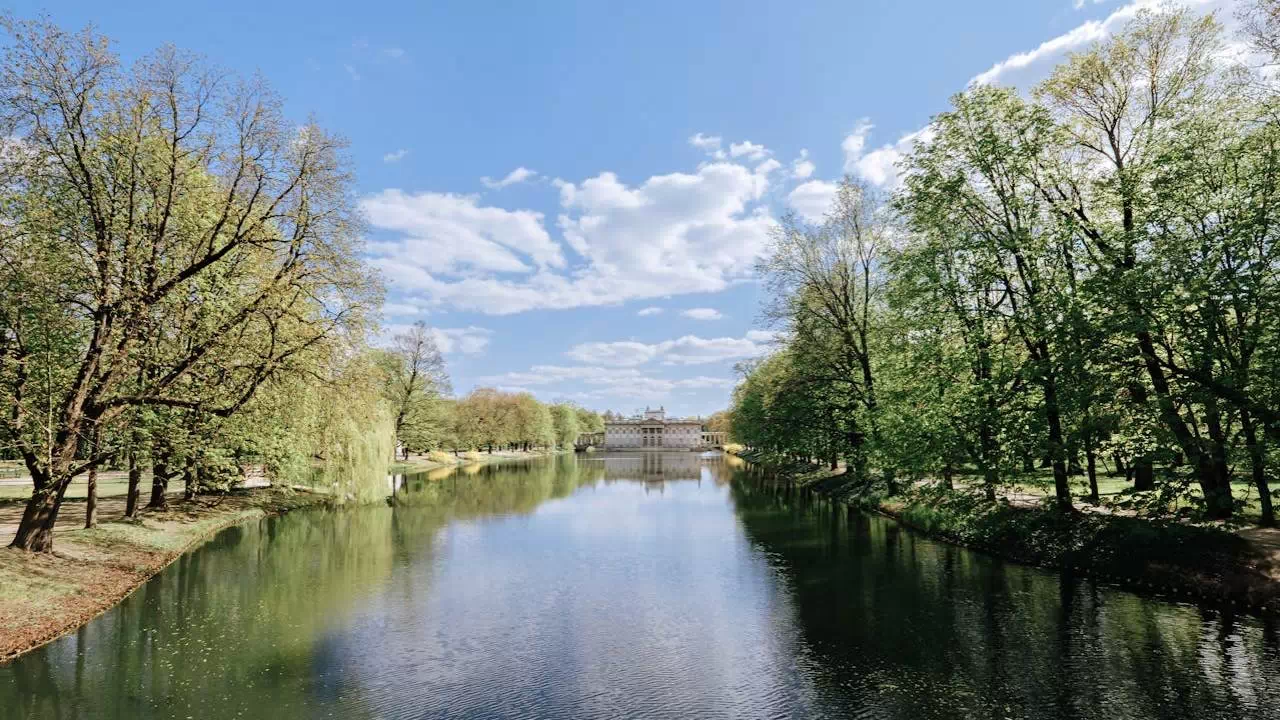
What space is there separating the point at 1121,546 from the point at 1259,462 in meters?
4.58

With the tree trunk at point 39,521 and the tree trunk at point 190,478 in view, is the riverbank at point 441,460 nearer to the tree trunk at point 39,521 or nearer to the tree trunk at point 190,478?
the tree trunk at point 190,478

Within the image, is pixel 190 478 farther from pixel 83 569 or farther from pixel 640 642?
pixel 640 642

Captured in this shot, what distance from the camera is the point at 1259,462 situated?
18484 mm

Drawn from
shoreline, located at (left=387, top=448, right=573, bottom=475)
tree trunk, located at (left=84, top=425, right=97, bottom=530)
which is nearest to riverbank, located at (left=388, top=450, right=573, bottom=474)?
shoreline, located at (left=387, top=448, right=573, bottom=475)

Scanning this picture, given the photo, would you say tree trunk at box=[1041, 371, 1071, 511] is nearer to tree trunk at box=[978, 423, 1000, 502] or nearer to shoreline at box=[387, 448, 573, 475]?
tree trunk at box=[978, 423, 1000, 502]

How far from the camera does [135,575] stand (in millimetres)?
21438

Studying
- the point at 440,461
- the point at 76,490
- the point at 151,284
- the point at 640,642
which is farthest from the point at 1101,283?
the point at 440,461

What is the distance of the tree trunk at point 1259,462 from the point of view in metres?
18.0

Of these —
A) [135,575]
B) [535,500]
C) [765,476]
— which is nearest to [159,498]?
[135,575]

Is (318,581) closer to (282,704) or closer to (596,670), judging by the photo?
(282,704)

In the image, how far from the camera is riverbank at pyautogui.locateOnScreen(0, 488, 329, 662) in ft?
50.5

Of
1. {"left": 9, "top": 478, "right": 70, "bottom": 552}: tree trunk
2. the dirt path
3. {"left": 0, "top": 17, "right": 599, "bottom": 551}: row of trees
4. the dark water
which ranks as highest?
{"left": 0, "top": 17, "right": 599, "bottom": 551}: row of trees

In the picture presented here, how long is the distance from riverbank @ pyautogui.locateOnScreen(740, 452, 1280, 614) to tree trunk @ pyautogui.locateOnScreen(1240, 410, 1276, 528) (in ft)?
6.22

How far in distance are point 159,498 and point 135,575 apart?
13.1 metres
